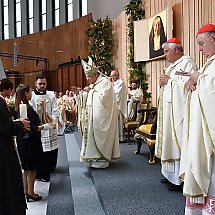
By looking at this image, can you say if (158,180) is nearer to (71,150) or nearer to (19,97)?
(19,97)

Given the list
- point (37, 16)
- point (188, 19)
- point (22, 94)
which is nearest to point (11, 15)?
point (37, 16)

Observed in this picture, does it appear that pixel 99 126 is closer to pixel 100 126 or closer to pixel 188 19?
pixel 100 126

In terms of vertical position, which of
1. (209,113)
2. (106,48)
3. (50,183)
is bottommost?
(50,183)

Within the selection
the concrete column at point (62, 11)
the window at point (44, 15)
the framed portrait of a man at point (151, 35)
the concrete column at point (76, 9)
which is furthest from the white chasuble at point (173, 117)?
the window at point (44, 15)

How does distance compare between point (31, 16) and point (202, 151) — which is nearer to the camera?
point (202, 151)

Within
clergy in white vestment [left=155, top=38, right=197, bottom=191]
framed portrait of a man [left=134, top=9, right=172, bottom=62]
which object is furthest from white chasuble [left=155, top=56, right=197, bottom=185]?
framed portrait of a man [left=134, top=9, right=172, bottom=62]

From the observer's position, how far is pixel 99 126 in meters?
5.21

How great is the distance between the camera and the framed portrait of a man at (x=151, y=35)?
25.2 feet

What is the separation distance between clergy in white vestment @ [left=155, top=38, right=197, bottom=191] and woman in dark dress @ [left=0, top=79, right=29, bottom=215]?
1564 millimetres

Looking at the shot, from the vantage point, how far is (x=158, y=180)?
4.42 metres

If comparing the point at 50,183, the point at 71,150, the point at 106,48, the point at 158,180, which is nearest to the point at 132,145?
the point at 71,150

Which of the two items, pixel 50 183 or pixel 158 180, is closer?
pixel 158 180

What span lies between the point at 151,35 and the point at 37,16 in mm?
13426

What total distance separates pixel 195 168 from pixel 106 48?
33.7ft
